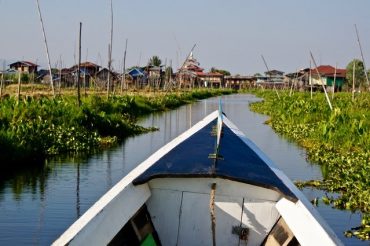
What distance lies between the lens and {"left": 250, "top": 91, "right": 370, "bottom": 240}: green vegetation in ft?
28.7

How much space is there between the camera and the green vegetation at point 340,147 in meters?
8.76

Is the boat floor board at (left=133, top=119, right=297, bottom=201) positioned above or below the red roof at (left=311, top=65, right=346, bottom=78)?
below

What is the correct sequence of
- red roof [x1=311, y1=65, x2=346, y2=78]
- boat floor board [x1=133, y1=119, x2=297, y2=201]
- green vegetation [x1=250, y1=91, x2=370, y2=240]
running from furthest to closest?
red roof [x1=311, y1=65, x2=346, y2=78] → green vegetation [x1=250, y1=91, x2=370, y2=240] → boat floor board [x1=133, y1=119, x2=297, y2=201]

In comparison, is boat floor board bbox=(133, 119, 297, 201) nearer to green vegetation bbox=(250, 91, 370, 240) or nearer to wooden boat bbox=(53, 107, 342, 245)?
wooden boat bbox=(53, 107, 342, 245)

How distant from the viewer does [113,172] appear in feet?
39.0

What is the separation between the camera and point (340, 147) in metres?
14.4

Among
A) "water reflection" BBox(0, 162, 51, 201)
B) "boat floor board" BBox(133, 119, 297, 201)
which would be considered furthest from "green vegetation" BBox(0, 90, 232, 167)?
"boat floor board" BBox(133, 119, 297, 201)

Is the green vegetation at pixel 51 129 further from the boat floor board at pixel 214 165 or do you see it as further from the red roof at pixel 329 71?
the red roof at pixel 329 71

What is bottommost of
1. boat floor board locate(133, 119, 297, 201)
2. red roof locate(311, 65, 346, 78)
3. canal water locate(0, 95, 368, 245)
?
canal water locate(0, 95, 368, 245)

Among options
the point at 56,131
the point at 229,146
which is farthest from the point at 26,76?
the point at 229,146

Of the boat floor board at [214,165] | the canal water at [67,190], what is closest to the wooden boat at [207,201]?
the boat floor board at [214,165]

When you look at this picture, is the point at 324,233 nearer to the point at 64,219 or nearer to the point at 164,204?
the point at 164,204

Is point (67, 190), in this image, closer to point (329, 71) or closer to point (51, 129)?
point (51, 129)

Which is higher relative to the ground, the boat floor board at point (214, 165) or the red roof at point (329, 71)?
the red roof at point (329, 71)
